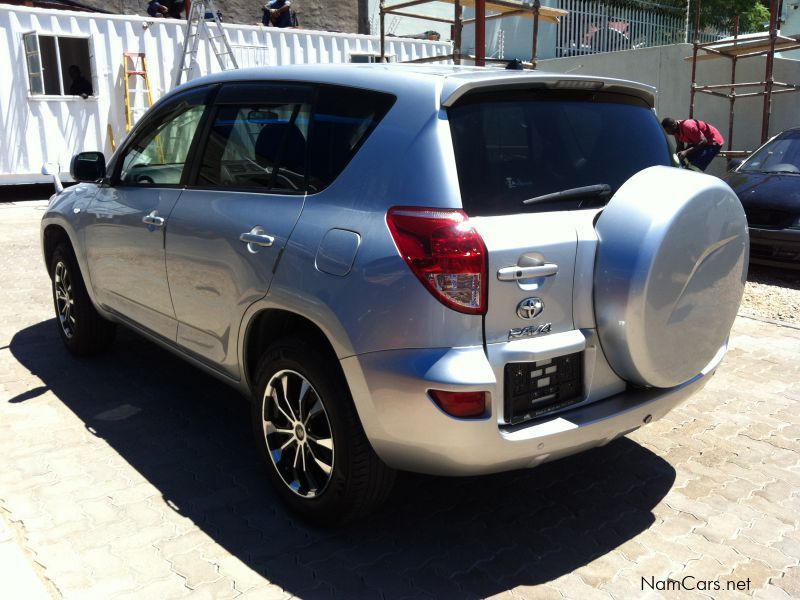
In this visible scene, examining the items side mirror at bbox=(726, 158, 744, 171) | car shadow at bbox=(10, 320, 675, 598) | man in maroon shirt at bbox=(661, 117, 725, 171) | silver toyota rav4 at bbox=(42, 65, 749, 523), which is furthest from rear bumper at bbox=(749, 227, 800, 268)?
side mirror at bbox=(726, 158, 744, 171)

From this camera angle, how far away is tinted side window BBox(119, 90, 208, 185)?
4.02 meters

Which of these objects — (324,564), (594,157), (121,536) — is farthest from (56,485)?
(594,157)

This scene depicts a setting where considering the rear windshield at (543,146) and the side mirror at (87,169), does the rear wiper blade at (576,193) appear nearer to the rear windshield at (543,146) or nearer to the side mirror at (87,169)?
the rear windshield at (543,146)

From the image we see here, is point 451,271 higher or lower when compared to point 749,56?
lower

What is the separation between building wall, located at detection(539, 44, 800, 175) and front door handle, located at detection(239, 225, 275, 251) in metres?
12.4

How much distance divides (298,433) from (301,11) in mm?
21146

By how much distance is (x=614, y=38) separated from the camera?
18922 millimetres

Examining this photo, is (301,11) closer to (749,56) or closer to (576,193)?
(749,56)

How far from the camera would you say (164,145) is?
14.1ft

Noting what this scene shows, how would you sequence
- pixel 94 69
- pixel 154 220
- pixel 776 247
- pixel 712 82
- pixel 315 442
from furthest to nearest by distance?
pixel 712 82
pixel 94 69
pixel 776 247
pixel 154 220
pixel 315 442

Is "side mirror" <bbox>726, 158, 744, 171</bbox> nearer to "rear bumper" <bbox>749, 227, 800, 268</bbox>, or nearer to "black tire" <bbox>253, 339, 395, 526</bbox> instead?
"rear bumper" <bbox>749, 227, 800, 268</bbox>

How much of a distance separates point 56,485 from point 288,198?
1.77 meters

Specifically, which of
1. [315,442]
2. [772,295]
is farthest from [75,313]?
[772,295]

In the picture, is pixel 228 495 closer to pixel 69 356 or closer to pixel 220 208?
pixel 220 208
